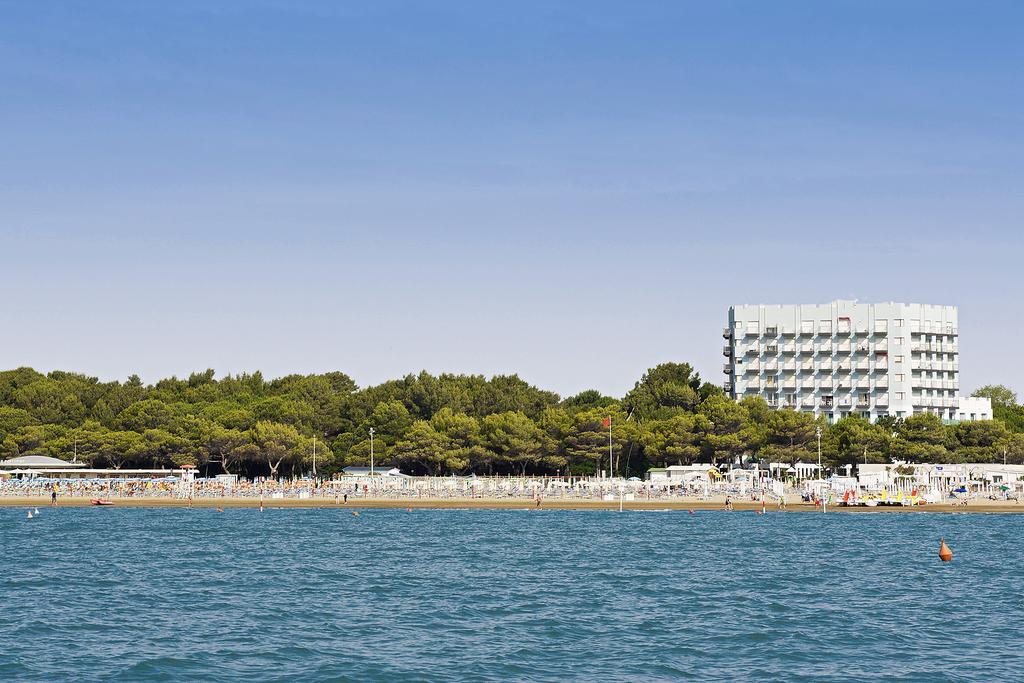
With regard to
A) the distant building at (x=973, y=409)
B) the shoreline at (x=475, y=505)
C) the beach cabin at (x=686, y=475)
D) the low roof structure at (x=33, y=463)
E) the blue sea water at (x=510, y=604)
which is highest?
the distant building at (x=973, y=409)

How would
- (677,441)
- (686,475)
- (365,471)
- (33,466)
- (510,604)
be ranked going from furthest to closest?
(365,471) → (677,441) → (33,466) → (686,475) → (510,604)

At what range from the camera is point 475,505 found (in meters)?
117

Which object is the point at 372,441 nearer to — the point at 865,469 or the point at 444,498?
the point at 444,498

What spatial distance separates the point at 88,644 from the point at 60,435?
399ft

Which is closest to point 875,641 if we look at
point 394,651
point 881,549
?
point 394,651

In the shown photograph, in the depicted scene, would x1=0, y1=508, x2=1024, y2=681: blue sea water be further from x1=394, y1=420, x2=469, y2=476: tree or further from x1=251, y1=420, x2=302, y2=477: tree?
x1=251, y1=420, x2=302, y2=477: tree

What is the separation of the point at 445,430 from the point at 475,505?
30.1m

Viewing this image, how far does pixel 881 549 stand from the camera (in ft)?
247

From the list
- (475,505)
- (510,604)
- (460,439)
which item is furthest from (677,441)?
(510,604)

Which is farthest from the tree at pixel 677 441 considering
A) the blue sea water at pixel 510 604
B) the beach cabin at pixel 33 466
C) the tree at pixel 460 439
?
the beach cabin at pixel 33 466

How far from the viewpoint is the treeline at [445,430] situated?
141500 mm

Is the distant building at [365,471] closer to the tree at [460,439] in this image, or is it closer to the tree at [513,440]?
the tree at [460,439]

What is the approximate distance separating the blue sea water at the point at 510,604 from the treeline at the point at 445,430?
5138 centimetres

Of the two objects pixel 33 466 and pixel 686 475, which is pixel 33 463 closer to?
pixel 33 466
